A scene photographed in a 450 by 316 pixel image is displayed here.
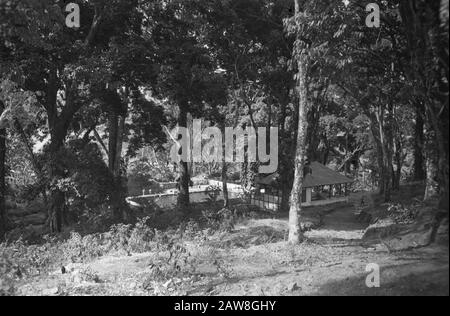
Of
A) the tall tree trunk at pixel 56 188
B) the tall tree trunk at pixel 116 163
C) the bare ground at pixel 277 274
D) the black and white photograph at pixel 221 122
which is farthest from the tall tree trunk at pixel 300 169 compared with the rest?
the tall tree trunk at pixel 56 188

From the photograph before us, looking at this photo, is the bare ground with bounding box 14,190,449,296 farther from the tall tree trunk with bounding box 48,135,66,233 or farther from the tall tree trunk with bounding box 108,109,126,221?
the tall tree trunk with bounding box 108,109,126,221

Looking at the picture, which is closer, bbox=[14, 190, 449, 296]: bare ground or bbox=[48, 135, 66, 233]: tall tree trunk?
bbox=[14, 190, 449, 296]: bare ground

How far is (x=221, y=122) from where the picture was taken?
28.7m

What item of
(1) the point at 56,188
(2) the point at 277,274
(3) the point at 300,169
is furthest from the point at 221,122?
(2) the point at 277,274

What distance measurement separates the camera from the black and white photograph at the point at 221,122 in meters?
9.03

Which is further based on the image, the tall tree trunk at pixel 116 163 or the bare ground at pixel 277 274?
the tall tree trunk at pixel 116 163

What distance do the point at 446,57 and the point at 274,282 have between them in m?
5.50

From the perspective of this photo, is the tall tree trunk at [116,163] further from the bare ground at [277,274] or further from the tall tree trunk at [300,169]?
the tall tree trunk at [300,169]

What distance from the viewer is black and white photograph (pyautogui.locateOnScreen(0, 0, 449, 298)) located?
9.03 m

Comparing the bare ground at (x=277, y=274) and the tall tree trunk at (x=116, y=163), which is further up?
the tall tree trunk at (x=116, y=163)

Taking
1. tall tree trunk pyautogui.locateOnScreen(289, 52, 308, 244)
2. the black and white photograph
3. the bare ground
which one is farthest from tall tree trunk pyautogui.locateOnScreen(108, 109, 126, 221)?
tall tree trunk pyautogui.locateOnScreen(289, 52, 308, 244)

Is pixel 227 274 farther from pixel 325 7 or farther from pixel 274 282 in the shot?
pixel 325 7
